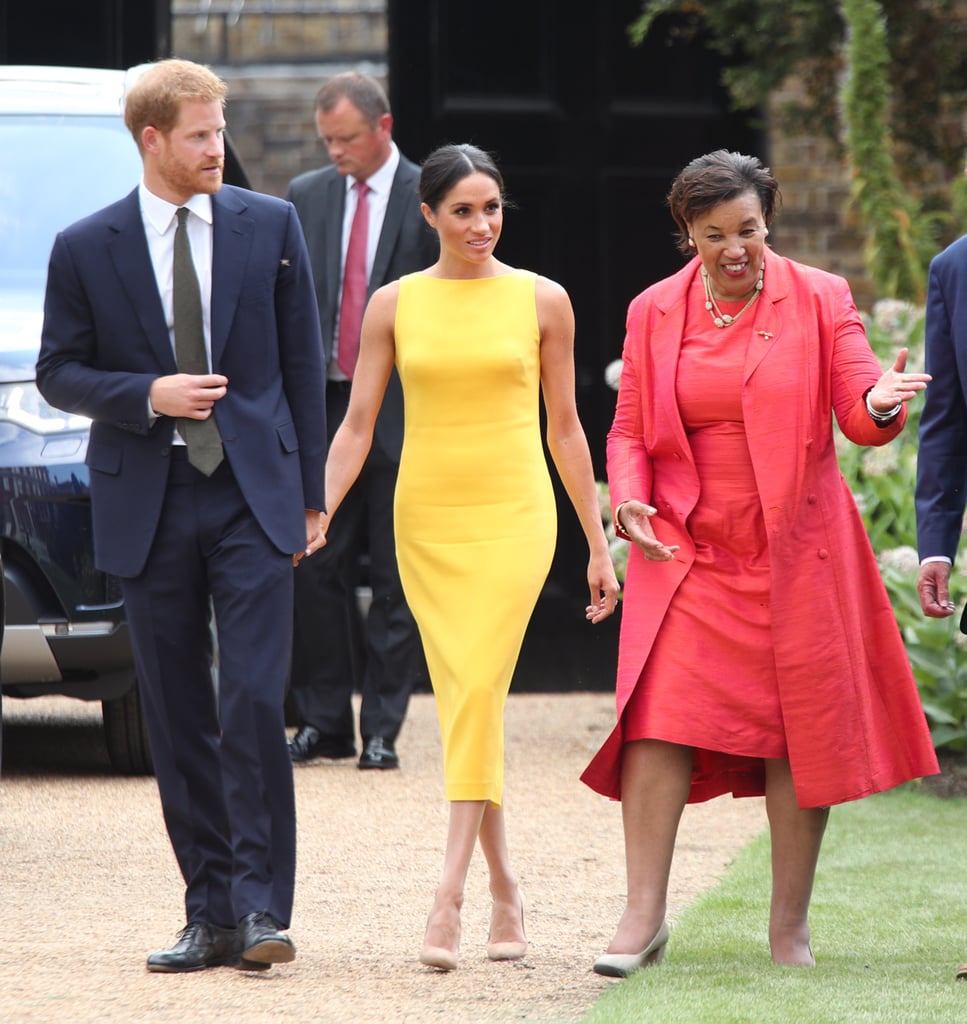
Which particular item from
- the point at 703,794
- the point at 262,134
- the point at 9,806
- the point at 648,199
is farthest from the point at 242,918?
the point at 262,134

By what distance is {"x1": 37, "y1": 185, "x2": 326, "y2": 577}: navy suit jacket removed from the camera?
4406 millimetres

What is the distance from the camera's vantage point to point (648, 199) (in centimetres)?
984

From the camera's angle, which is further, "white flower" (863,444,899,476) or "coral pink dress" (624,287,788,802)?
"white flower" (863,444,899,476)

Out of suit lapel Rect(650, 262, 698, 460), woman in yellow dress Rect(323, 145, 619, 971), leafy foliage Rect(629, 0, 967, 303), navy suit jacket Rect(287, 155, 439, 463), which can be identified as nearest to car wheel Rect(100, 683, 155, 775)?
navy suit jacket Rect(287, 155, 439, 463)

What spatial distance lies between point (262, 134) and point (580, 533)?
19.6 feet

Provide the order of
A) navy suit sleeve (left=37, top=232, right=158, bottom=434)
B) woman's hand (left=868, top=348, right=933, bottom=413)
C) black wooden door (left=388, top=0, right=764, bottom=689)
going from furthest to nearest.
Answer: black wooden door (left=388, top=0, right=764, bottom=689)
navy suit sleeve (left=37, top=232, right=158, bottom=434)
woman's hand (left=868, top=348, right=933, bottom=413)

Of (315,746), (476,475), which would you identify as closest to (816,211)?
(315,746)

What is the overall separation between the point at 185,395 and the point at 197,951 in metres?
1.20

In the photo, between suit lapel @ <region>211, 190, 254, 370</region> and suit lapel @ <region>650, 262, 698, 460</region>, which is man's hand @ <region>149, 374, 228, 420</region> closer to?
suit lapel @ <region>211, 190, 254, 370</region>

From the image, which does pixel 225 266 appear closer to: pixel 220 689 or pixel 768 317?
pixel 220 689

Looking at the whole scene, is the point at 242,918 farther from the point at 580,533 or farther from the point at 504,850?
the point at 580,533

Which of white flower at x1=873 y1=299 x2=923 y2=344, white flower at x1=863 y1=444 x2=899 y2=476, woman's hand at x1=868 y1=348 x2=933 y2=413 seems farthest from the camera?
white flower at x1=873 y1=299 x2=923 y2=344

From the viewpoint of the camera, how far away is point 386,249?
7.39m

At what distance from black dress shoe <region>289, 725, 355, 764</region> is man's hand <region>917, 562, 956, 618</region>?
3393 millimetres
